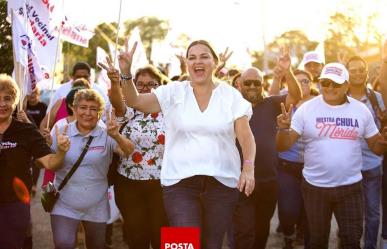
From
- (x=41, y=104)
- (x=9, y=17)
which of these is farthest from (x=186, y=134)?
(x=41, y=104)

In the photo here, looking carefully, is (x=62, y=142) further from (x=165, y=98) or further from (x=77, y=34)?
(x=77, y=34)

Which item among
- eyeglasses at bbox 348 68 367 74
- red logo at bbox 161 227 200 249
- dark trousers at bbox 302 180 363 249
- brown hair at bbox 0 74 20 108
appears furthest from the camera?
eyeglasses at bbox 348 68 367 74

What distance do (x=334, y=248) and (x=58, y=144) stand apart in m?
4.22

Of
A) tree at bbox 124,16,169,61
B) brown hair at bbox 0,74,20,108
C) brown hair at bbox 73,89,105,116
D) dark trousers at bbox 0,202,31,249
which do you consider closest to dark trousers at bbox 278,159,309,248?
brown hair at bbox 73,89,105,116

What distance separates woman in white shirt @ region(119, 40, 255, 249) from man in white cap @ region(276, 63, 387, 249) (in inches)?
48.4

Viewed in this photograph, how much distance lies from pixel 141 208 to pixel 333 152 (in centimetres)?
196

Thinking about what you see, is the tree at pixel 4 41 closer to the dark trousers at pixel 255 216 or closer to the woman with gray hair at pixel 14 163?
the woman with gray hair at pixel 14 163

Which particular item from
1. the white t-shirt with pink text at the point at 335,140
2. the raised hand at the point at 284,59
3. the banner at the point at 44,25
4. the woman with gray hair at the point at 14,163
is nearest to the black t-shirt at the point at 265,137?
the raised hand at the point at 284,59

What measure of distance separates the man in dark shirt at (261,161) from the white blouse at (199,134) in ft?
6.76

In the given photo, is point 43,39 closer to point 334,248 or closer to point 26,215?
point 26,215

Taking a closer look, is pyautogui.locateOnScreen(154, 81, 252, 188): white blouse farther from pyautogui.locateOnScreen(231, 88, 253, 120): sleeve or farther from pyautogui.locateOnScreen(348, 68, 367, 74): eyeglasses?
pyautogui.locateOnScreen(348, 68, 367, 74): eyeglasses

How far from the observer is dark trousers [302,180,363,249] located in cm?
639

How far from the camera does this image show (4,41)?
737cm

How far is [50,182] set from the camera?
21.0 feet
